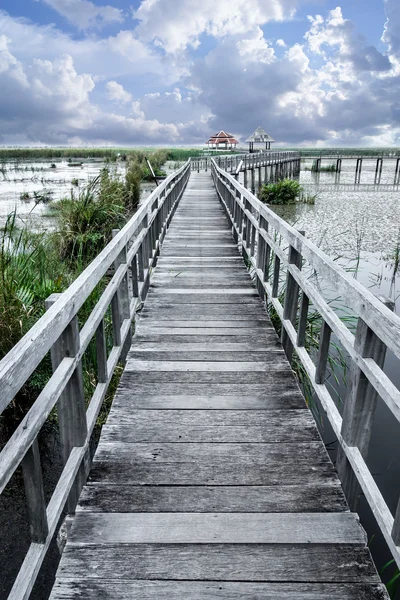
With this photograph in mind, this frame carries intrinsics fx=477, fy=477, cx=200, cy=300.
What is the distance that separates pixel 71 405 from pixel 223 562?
96cm

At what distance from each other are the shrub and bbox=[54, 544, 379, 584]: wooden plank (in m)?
21.3

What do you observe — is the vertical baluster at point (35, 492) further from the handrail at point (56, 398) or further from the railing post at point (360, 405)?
the railing post at point (360, 405)

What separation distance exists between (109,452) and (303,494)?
1084 millimetres

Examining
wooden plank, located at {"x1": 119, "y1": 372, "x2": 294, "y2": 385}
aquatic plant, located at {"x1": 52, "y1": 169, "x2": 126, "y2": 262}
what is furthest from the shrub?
wooden plank, located at {"x1": 119, "y1": 372, "x2": 294, "y2": 385}

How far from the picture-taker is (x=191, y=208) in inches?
562

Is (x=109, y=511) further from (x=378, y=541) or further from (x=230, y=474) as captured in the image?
(x=378, y=541)

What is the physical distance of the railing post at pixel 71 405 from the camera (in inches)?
84.4

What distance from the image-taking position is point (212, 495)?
2355 millimetres

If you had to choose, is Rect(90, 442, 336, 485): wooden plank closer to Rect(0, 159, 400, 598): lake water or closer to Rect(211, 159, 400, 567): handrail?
Rect(211, 159, 400, 567): handrail

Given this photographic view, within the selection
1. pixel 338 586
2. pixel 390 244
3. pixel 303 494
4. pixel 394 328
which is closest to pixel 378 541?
pixel 303 494

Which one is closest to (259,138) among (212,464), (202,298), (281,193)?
(281,193)

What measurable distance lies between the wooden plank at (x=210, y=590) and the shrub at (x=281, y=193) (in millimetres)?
21468

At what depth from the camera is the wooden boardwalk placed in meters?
1.89

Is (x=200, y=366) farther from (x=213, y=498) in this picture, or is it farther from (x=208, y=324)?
(x=213, y=498)
